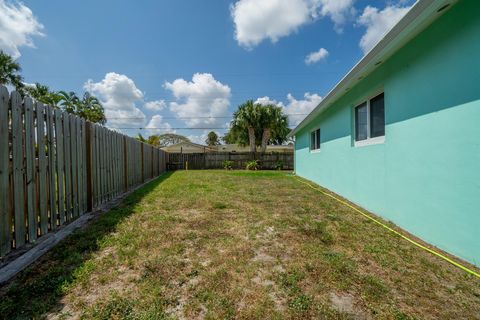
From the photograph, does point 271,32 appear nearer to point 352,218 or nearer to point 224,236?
point 352,218

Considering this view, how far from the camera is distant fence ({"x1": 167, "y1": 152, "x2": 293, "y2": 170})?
18672 millimetres

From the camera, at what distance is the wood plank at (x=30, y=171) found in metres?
2.50

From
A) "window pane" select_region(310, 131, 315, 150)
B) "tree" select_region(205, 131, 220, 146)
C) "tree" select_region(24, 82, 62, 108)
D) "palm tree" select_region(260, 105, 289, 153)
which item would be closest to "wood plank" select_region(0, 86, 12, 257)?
"window pane" select_region(310, 131, 315, 150)

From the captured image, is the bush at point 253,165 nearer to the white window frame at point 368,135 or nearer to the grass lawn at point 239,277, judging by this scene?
the white window frame at point 368,135

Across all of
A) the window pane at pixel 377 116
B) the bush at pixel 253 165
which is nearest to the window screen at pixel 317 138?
the window pane at pixel 377 116

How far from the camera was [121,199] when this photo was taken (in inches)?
211

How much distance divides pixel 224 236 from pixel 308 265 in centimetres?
120

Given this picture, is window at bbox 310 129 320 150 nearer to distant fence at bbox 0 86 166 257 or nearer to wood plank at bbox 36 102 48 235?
distant fence at bbox 0 86 166 257

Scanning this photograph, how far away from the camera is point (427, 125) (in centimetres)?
276

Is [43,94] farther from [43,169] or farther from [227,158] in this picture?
[43,169]

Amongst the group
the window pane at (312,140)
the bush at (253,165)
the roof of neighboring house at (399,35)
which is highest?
the roof of neighboring house at (399,35)

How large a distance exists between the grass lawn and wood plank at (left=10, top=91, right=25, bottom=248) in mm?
429

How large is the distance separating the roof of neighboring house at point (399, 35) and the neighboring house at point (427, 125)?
0.01 metres

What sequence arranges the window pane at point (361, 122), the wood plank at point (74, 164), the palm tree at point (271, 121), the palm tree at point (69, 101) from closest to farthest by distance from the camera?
the wood plank at point (74, 164) < the window pane at point (361, 122) < the palm tree at point (69, 101) < the palm tree at point (271, 121)
